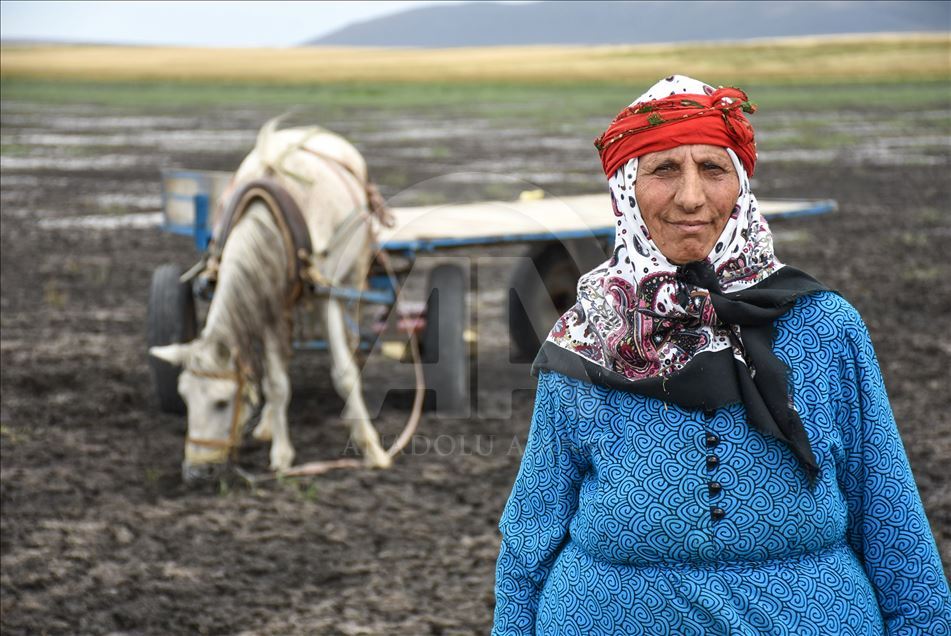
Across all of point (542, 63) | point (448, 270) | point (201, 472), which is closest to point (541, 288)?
point (448, 270)

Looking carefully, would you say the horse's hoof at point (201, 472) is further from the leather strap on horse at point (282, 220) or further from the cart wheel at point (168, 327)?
the cart wheel at point (168, 327)

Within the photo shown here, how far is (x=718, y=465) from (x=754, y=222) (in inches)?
14.7

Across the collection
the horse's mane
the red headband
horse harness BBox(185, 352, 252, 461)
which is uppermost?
the red headband

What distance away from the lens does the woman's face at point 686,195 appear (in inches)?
62.3

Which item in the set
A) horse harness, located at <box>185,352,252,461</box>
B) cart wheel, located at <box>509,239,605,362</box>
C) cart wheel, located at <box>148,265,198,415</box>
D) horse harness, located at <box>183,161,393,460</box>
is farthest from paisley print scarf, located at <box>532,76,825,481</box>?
cart wheel, located at <box>509,239,605,362</box>

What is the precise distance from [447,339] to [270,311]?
109 cm

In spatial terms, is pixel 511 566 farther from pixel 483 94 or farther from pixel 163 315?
pixel 483 94

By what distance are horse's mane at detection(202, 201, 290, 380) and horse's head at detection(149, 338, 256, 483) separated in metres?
0.07

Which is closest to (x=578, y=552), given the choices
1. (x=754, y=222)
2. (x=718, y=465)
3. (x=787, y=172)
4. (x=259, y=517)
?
(x=718, y=465)

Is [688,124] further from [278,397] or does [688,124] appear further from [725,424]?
[278,397]

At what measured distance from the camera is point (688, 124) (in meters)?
1.58

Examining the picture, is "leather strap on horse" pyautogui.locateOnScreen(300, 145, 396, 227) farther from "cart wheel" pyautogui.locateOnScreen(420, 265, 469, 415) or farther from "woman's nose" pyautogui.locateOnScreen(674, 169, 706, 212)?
"woman's nose" pyautogui.locateOnScreen(674, 169, 706, 212)

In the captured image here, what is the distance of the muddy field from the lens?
3.82 m

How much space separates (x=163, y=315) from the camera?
18.8ft
